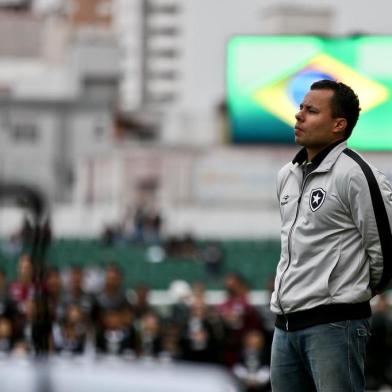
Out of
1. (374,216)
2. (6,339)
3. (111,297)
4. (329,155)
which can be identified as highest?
(329,155)

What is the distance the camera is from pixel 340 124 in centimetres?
494

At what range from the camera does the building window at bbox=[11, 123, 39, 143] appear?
278ft

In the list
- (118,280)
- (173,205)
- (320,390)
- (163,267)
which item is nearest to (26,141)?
(173,205)

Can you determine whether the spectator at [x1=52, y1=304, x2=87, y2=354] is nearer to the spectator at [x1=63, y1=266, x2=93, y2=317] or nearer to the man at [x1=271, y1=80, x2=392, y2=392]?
the spectator at [x1=63, y1=266, x2=93, y2=317]

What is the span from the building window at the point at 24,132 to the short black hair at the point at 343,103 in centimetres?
8006

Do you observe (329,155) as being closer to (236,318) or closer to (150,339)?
(150,339)

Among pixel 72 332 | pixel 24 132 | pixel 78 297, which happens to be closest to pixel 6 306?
pixel 72 332

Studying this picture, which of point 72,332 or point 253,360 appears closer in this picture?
point 72,332

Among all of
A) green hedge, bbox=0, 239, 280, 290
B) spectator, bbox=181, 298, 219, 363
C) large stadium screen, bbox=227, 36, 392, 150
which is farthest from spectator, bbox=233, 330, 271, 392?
green hedge, bbox=0, 239, 280, 290

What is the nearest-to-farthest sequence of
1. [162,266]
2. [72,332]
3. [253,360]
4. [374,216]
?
[374,216] → [72,332] → [253,360] → [162,266]

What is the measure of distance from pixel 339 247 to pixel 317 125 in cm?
37

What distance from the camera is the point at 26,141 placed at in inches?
3339

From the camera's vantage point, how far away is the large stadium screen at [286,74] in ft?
32.0

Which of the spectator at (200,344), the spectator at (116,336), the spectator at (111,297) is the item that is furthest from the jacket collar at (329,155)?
the spectator at (111,297)
